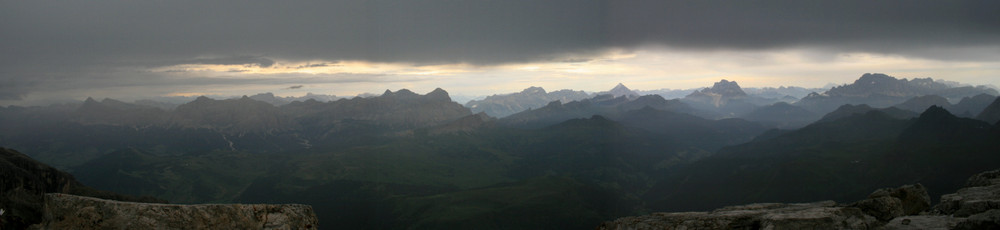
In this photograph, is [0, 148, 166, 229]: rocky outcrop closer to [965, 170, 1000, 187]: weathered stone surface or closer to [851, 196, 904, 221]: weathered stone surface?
[851, 196, 904, 221]: weathered stone surface

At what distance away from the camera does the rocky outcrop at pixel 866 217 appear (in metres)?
22.3

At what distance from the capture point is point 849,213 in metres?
24.2

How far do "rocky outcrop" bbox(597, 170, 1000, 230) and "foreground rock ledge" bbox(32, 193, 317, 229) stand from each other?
889 inches

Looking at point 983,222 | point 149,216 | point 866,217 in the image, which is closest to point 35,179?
point 149,216

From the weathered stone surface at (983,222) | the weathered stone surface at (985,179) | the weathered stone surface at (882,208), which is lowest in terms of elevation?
the weathered stone surface at (985,179)

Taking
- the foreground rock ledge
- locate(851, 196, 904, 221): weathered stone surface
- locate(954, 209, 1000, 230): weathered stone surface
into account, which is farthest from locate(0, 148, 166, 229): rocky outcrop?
locate(954, 209, 1000, 230): weathered stone surface

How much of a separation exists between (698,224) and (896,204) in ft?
52.0

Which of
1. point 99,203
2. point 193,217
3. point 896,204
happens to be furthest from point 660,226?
point 99,203

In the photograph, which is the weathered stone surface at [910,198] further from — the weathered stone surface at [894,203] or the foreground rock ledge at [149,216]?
the foreground rock ledge at [149,216]

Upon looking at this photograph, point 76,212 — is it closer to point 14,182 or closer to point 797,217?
point 797,217

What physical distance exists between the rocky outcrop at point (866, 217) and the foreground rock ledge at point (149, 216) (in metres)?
22.6

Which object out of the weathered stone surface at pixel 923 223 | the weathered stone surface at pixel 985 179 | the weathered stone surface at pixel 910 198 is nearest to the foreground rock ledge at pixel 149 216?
the weathered stone surface at pixel 923 223

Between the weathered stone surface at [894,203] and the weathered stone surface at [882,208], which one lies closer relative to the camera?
the weathered stone surface at [882,208]

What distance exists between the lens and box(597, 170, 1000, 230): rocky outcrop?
879 inches
